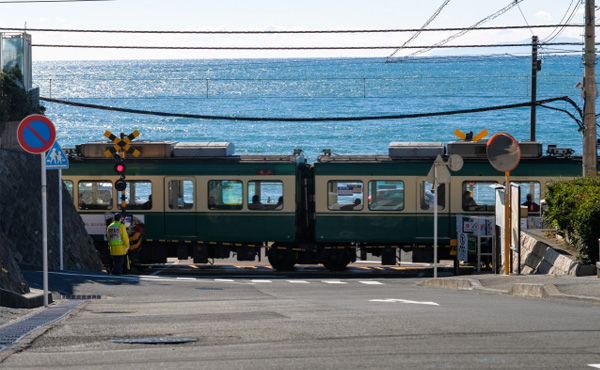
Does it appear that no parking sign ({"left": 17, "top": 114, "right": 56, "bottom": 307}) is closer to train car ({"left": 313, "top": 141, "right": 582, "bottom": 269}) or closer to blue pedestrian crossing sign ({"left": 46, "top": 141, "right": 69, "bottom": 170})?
blue pedestrian crossing sign ({"left": 46, "top": 141, "right": 69, "bottom": 170})

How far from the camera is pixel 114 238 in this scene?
2220 cm

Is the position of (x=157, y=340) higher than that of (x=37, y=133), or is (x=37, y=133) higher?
(x=37, y=133)

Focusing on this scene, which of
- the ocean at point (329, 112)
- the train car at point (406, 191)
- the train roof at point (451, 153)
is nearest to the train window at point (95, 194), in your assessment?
the train car at point (406, 191)

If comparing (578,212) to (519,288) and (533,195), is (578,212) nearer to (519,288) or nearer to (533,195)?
(519,288)

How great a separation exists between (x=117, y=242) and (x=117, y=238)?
0.10 meters

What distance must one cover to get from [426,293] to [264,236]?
427 inches

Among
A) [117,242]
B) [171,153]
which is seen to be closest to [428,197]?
[171,153]

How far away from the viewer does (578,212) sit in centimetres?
1670

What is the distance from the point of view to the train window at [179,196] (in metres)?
27.3

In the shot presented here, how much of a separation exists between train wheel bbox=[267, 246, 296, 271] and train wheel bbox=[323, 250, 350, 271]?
3.19ft

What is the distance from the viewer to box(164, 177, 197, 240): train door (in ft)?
89.4

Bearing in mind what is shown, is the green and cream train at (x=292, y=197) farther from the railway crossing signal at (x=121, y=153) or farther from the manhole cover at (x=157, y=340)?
the manhole cover at (x=157, y=340)

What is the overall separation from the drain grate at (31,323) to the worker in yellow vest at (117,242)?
771cm

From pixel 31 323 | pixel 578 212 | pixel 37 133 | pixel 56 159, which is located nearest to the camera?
pixel 31 323
